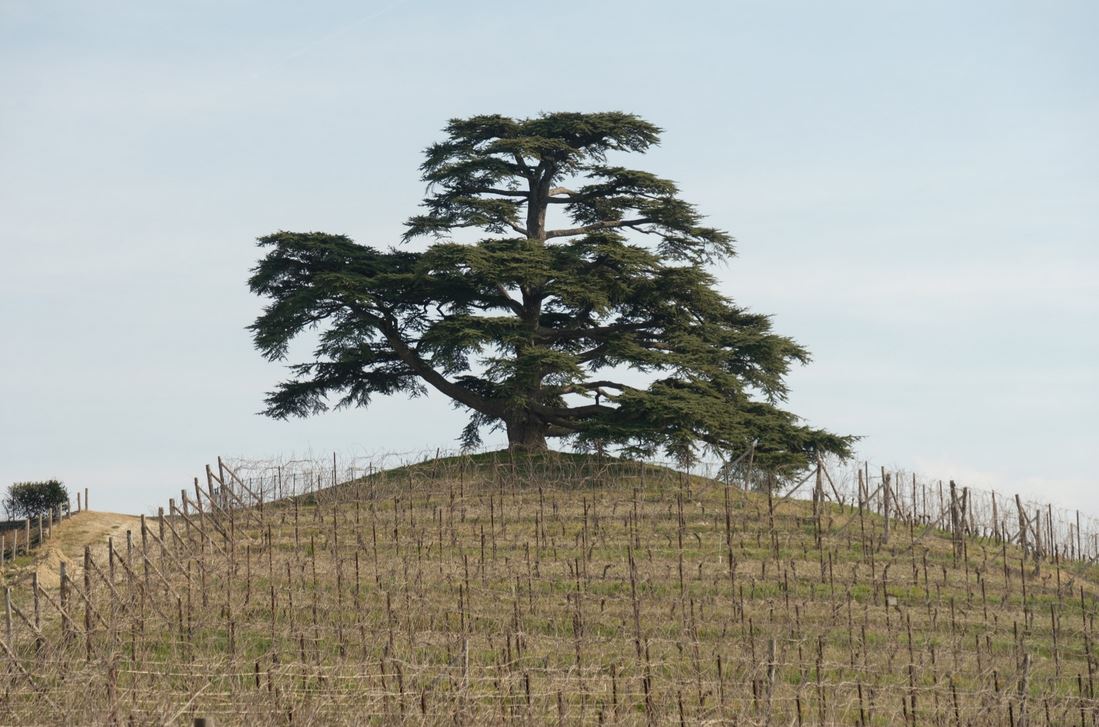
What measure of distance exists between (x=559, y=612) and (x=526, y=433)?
12.9m

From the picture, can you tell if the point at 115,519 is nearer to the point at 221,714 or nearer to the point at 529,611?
the point at 529,611

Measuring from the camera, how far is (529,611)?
19.2 metres

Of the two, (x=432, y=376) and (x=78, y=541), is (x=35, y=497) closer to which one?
(x=78, y=541)

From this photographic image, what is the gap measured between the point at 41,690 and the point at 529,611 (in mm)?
7748

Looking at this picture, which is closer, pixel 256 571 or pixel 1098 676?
pixel 1098 676

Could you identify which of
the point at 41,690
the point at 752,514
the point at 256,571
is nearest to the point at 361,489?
the point at 256,571

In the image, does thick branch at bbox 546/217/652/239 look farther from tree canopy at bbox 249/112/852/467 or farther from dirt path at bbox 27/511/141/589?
dirt path at bbox 27/511/141/589

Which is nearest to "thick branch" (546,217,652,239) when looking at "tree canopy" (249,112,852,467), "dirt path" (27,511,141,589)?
"tree canopy" (249,112,852,467)

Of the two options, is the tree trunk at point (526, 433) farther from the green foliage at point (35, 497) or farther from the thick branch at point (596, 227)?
the green foliage at point (35, 497)

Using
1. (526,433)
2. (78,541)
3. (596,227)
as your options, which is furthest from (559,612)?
(596,227)

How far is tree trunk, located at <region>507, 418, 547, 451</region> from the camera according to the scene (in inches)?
1248

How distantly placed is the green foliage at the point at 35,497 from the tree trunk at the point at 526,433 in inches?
452

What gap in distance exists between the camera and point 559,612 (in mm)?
19141

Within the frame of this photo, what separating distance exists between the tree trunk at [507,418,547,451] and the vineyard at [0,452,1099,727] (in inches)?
80.8
